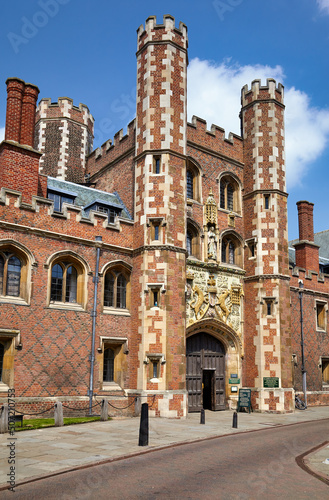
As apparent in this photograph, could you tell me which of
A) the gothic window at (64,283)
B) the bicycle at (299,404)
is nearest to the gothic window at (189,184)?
the gothic window at (64,283)

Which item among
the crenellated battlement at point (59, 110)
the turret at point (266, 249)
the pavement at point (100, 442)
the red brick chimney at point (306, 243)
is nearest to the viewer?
the pavement at point (100, 442)

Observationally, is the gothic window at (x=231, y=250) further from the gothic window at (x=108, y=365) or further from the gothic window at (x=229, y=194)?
the gothic window at (x=108, y=365)

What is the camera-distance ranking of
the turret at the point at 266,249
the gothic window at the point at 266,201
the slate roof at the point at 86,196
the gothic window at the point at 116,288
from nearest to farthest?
the gothic window at the point at 116,288 → the slate roof at the point at 86,196 → the turret at the point at 266,249 → the gothic window at the point at 266,201

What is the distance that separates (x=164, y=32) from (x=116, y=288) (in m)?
12.3

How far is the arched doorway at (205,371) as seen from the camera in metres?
23.0

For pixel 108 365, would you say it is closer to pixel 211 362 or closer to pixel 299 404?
pixel 211 362

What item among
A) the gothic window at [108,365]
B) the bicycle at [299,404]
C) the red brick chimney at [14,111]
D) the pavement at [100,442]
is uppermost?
the red brick chimney at [14,111]

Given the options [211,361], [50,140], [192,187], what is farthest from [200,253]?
[50,140]

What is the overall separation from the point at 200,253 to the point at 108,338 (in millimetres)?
6434

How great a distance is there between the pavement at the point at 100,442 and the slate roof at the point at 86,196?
983 cm

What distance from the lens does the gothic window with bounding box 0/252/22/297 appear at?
18031mm

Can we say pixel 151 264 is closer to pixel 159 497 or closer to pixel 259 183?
pixel 259 183

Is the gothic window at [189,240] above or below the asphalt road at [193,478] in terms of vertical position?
above

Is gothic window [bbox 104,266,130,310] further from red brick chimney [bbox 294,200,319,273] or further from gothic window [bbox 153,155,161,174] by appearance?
red brick chimney [bbox 294,200,319,273]
